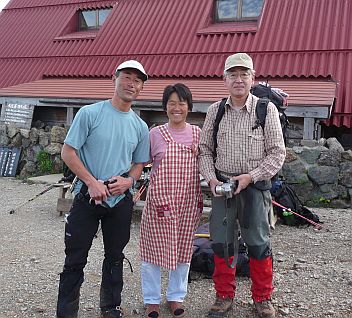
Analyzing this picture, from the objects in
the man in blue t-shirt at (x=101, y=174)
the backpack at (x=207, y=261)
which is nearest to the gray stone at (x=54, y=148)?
the backpack at (x=207, y=261)

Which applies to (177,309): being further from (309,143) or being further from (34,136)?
(34,136)

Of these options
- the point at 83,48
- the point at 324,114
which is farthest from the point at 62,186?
the point at 83,48

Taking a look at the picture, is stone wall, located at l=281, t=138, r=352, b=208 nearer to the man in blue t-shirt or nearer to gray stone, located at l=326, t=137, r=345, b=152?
gray stone, located at l=326, t=137, r=345, b=152

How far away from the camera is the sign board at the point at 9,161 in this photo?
1067 cm

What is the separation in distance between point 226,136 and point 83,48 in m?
11.4

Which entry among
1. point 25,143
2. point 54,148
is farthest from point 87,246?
point 25,143

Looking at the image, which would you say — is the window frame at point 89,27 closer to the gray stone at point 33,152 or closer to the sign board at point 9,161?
the gray stone at point 33,152

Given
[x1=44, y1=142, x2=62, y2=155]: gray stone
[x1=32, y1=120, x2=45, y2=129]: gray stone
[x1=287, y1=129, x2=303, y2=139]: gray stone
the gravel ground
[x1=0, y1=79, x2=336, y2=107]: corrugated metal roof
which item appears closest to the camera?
the gravel ground

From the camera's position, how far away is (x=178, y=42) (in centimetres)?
1237

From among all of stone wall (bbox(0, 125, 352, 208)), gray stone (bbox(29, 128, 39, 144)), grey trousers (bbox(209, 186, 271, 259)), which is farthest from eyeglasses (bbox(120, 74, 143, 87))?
gray stone (bbox(29, 128, 39, 144))

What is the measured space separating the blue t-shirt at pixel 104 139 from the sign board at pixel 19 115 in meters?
9.04

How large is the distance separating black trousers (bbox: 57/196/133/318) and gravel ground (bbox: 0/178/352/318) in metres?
0.36

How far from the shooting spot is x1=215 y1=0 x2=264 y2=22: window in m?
12.4

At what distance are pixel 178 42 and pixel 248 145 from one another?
9.75 metres
